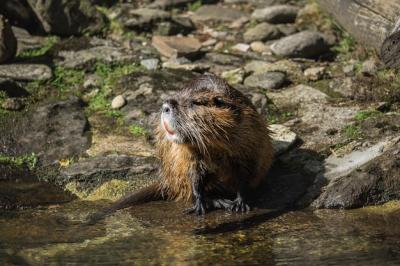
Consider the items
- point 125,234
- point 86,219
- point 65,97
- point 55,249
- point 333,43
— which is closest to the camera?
point 55,249

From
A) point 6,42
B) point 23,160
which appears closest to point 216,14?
point 6,42

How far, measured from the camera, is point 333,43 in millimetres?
8219

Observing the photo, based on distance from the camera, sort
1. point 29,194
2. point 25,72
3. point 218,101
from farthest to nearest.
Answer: point 25,72, point 29,194, point 218,101

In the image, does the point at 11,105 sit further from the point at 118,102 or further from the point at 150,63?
the point at 150,63

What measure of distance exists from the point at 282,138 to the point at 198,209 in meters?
1.29

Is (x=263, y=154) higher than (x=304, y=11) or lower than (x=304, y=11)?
lower

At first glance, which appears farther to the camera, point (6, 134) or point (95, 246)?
point (6, 134)

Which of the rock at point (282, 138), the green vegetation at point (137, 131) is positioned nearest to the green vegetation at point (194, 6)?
the green vegetation at point (137, 131)

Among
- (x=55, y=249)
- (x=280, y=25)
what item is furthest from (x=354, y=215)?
(x=280, y=25)

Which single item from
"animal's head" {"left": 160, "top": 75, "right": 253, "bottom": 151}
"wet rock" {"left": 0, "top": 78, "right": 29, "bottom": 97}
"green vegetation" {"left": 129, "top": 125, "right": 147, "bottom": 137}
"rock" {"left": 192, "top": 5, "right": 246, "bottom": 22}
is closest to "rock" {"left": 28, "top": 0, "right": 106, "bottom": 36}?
"rock" {"left": 192, "top": 5, "right": 246, "bottom": 22}

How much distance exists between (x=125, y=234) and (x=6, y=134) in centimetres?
215

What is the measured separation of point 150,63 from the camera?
7.86 m

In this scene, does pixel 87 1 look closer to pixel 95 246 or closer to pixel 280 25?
pixel 280 25

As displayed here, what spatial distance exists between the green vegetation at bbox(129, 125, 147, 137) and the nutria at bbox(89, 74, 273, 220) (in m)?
0.83
